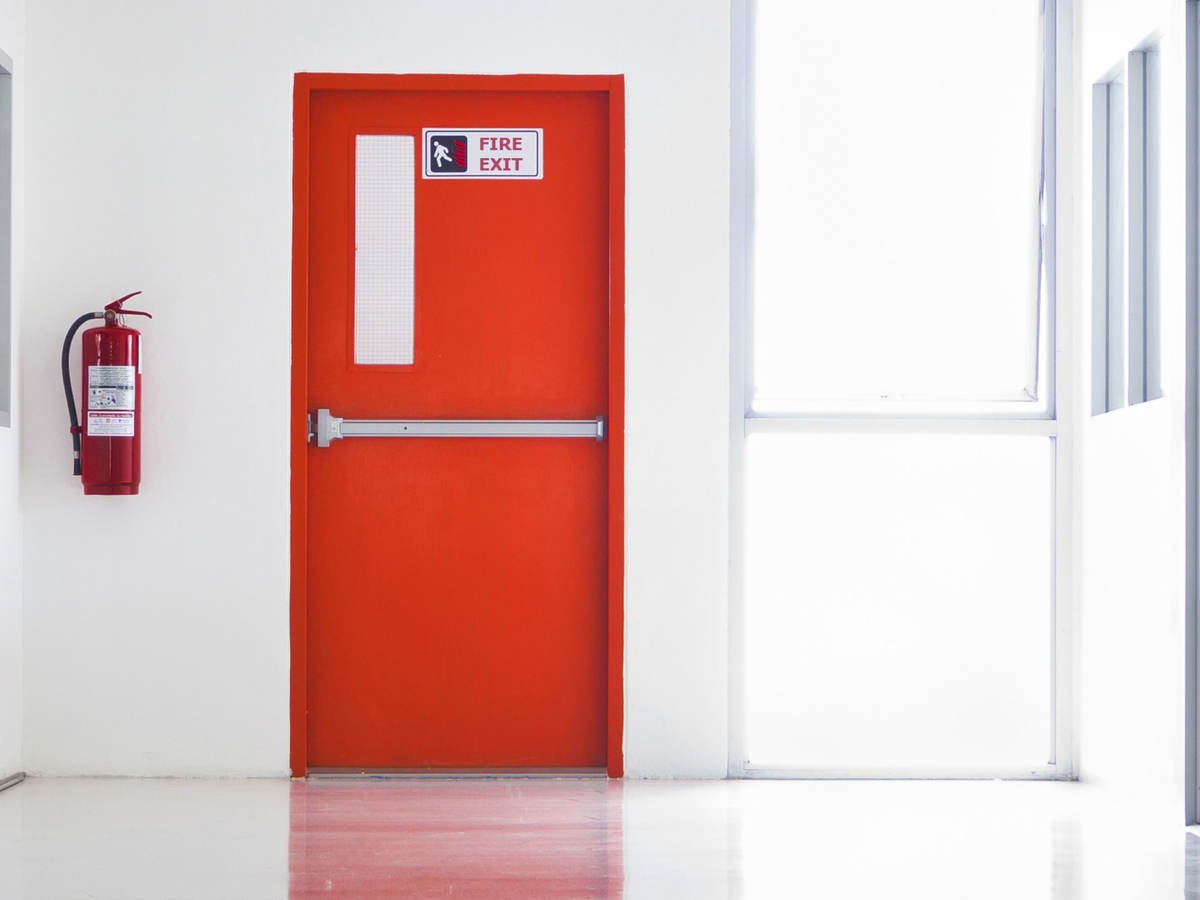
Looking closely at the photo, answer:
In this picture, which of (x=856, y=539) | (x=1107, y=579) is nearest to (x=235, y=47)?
(x=856, y=539)

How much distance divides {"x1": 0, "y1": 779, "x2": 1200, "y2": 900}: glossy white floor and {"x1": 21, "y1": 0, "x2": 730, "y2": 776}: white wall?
0.81ft

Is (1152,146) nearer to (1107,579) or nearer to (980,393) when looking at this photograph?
(980,393)

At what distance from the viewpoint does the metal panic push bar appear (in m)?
3.96

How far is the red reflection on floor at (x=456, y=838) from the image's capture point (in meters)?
2.78

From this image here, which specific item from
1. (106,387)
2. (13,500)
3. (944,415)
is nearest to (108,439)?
(106,387)

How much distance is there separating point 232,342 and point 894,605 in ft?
7.06

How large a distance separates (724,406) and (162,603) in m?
1.78

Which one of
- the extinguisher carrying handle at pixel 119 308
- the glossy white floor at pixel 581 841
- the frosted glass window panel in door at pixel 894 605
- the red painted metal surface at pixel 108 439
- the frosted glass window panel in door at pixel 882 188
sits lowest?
the glossy white floor at pixel 581 841

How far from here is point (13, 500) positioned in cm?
384

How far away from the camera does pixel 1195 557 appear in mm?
3338

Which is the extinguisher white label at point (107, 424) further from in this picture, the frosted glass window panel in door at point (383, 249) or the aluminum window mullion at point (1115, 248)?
the aluminum window mullion at point (1115, 248)

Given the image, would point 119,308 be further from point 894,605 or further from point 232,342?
point 894,605

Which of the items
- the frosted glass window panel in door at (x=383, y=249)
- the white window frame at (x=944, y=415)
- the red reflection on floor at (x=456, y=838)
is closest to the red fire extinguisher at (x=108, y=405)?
the frosted glass window panel in door at (x=383, y=249)

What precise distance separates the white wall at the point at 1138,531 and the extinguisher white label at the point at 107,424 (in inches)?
112
